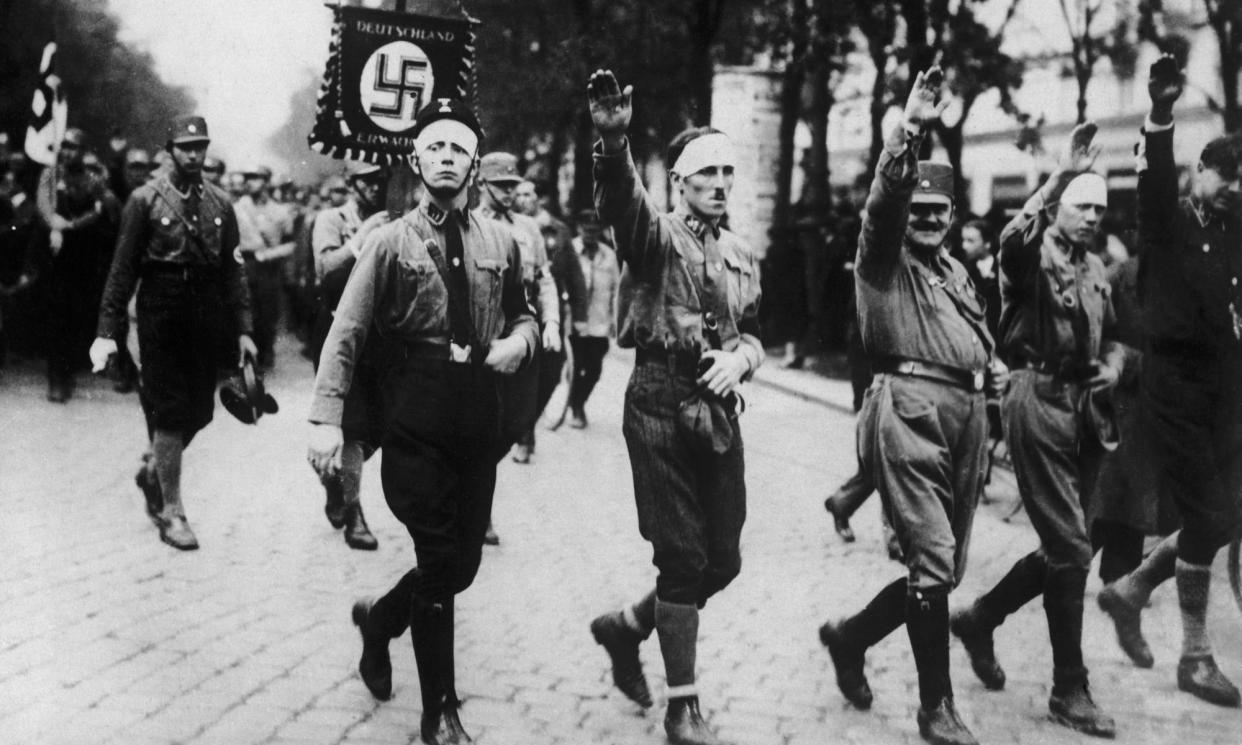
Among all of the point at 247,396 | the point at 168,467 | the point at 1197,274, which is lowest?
the point at 168,467

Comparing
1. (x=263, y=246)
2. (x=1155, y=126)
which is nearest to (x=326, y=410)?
(x=1155, y=126)

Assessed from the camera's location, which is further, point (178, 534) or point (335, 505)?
point (335, 505)

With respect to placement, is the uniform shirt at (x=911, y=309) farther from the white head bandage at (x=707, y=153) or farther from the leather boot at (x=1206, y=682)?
the leather boot at (x=1206, y=682)

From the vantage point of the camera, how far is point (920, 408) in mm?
4945

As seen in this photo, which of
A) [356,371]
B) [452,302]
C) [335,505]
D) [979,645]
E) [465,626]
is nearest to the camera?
[452,302]

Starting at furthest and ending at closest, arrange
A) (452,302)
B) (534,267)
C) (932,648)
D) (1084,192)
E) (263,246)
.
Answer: (263,246)
(534,267)
(1084,192)
(932,648)
(452,302)

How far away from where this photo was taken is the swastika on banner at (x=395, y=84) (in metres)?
7.31

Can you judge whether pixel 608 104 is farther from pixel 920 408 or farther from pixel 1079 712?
pixel 1079 712

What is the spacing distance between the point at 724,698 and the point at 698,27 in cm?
1418

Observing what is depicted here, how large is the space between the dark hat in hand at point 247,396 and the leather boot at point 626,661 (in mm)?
2847

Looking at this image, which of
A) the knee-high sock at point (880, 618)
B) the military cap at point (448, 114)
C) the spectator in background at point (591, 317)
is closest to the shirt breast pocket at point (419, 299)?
the military cap at point (448, 114)

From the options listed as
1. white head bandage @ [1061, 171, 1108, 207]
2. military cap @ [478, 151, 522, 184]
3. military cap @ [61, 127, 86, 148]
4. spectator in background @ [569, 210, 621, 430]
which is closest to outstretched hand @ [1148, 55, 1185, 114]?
white head bandage @ [1061, 171, 1108, 207]

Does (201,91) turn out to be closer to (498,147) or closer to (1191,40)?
(1191,40)

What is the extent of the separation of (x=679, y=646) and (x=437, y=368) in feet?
4.00
